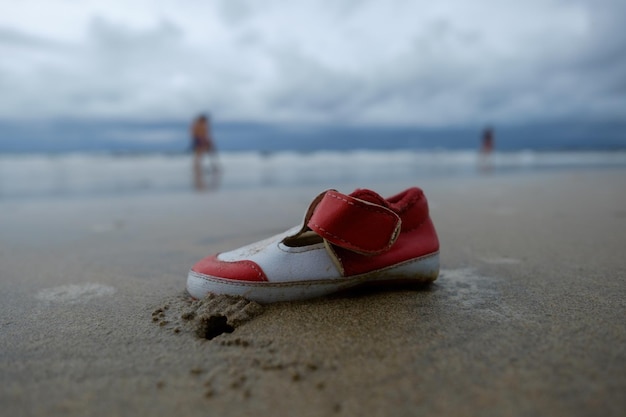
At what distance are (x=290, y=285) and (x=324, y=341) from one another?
325mm

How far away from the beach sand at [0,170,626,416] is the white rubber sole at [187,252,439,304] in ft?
0.13

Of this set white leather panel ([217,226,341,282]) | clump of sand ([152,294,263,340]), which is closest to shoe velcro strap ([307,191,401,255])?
white leather panel ([217,226,341,282])

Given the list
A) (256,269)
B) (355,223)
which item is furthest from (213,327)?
(355,223)

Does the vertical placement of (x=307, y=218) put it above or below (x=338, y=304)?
above

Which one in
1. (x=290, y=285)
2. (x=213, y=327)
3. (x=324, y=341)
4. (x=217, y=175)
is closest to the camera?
(x=324, y=341)

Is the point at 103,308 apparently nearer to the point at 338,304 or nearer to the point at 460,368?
the point at 338,304

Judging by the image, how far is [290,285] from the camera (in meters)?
1.54

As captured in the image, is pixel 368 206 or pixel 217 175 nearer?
pixel 368 206

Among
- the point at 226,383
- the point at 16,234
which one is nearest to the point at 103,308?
the point at 226,383

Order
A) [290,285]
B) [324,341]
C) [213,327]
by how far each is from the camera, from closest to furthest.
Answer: [324,341] → [213,327] → [290,285]

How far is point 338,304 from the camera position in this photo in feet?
5.06

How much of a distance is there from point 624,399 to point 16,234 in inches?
143

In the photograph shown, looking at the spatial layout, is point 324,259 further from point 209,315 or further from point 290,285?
point 209,315

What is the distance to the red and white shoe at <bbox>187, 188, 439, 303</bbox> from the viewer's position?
4.89 feet
